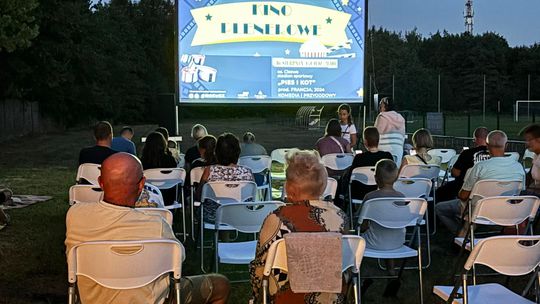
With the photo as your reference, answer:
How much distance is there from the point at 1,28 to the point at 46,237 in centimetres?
900

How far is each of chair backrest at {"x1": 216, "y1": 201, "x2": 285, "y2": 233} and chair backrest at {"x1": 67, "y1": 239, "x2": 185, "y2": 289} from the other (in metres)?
1.36

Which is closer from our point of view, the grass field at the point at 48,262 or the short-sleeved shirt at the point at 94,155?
the grass field at the point at 48,262

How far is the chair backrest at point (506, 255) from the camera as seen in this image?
2662 millimetres

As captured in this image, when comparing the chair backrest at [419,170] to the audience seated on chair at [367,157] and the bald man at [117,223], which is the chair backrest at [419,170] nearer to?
the audience seated on chair at [367,157]

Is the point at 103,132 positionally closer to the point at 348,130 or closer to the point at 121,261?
the point at 121,261

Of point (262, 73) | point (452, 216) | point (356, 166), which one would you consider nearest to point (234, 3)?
point (262, 73)

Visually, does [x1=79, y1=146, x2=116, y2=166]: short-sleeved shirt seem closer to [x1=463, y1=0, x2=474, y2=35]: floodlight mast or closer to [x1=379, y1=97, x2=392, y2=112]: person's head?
[x1=379, y1=97, x2=392, y2=112]: person's head

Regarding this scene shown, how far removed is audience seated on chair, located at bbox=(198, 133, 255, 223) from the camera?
5090mm

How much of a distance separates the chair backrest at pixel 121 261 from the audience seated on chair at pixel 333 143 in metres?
5.01

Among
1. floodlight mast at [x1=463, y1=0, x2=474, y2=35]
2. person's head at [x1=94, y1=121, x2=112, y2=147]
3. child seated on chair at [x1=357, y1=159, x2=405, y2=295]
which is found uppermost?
floodlight mast at [x1=463, y1=0, x2=474, y2=35]

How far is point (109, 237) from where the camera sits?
259 cm

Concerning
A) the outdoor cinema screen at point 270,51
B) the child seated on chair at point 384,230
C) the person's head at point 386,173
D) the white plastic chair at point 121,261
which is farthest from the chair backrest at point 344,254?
the outdoor cinema screen at point 270,51

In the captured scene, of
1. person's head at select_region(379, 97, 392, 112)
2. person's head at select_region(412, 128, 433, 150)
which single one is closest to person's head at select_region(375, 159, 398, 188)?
person's head at select_region(412, 128, 433, 150)

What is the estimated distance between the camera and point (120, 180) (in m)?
2.65
